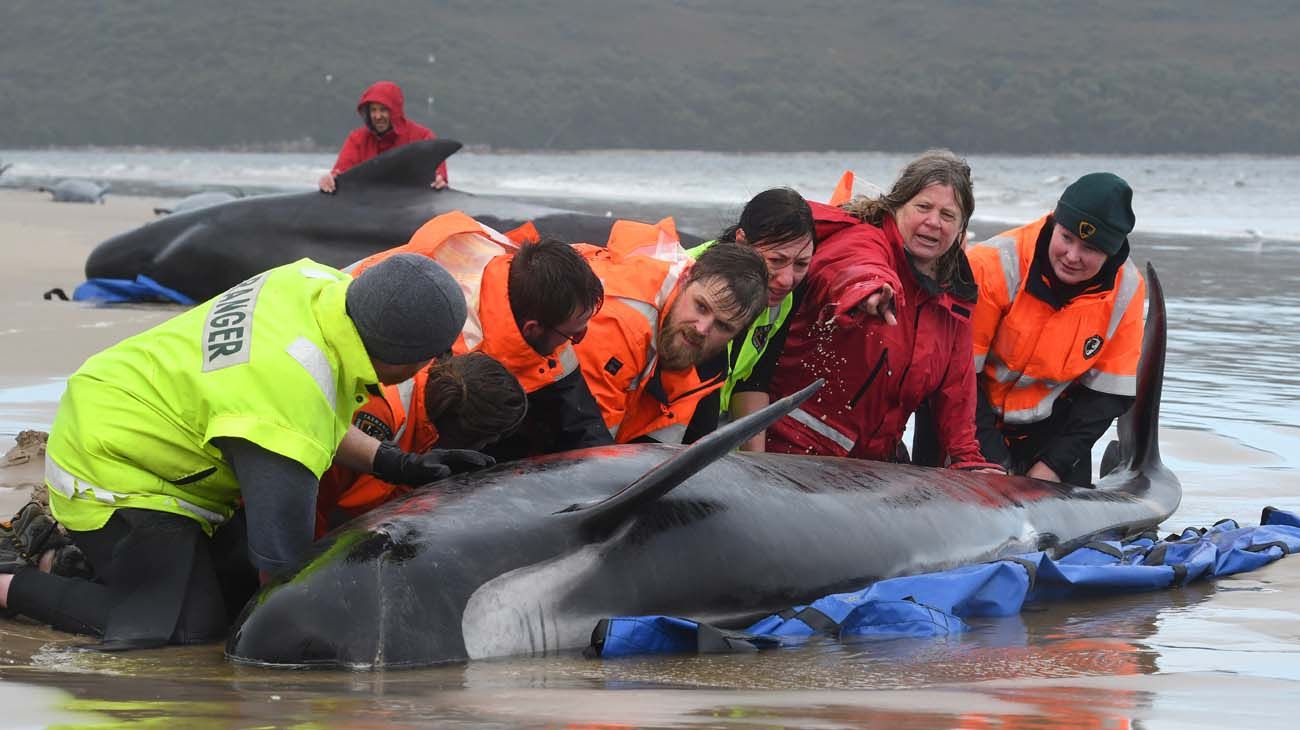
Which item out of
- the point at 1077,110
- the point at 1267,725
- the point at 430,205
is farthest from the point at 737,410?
the point at 1077,110

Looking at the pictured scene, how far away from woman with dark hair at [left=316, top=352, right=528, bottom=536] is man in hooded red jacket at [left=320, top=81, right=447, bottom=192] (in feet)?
28.5

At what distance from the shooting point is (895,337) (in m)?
7.32

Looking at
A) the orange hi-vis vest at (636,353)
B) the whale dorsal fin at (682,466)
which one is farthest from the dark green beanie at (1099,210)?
the whale dorsal fin at (682,466)

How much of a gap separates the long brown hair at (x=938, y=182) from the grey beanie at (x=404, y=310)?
9.73 feet

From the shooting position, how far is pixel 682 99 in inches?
5827

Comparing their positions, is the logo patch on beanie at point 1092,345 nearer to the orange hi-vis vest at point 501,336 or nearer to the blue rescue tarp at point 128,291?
the orange hi-vis vest at point 501,336

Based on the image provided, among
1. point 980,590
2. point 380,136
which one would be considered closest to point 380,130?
point 380,136

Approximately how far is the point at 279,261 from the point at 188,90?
13281cm

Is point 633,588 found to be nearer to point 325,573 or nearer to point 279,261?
point 325,573

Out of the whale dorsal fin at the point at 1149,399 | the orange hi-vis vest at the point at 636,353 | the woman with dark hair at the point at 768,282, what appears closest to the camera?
the orange hi-vis vest at the point at 636,353

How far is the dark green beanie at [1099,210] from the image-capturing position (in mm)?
7598

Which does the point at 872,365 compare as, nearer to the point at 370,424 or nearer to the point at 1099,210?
the point at 1099,210

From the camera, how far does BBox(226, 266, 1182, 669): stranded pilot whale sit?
4871 mm

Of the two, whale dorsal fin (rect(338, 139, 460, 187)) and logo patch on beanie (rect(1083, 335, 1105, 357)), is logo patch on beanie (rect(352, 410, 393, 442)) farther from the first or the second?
whale dorsal fin (rect(338, 139, 460, 187))
